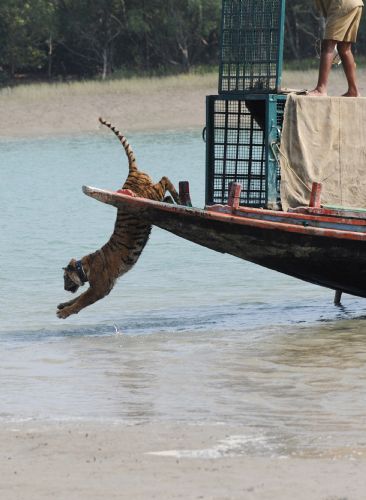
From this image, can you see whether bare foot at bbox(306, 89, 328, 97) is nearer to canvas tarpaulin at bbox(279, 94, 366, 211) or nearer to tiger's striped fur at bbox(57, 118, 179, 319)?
canvas tarpaulin at bbox(279, 94, 366, 211)

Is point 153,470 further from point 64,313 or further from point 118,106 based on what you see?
point 118,106

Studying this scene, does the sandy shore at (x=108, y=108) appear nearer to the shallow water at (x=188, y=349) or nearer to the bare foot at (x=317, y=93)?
the shallow water at (x=188, y=349)

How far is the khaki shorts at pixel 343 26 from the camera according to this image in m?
9.41

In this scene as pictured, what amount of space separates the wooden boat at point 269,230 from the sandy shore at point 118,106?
2471cm

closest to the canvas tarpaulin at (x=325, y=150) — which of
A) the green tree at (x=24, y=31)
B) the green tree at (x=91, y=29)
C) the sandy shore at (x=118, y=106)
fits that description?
the sandy shore at (x=118, y=106)

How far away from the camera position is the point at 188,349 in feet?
30.0

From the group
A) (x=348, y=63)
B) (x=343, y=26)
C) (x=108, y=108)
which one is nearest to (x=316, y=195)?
(x=348, y=63)

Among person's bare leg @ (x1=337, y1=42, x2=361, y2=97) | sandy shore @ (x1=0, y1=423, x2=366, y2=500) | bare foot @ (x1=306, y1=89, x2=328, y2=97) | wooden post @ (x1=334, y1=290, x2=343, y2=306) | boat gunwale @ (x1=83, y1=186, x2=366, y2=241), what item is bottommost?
wooden post @ (x1=334, y1=290, x2=343, y2=306)

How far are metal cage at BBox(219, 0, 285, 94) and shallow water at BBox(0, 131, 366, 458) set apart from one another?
192 cm

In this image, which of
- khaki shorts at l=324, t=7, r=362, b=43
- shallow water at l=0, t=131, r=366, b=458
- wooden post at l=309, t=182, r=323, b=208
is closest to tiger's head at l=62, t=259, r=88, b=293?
shallow water at l=0, t=131, r=366, b=458

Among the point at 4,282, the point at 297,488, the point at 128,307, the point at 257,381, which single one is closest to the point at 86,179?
the point at 4,282

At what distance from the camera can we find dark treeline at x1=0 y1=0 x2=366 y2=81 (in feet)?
158

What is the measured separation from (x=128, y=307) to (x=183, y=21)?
38.0m

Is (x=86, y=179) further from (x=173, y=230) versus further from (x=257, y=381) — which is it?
(x=257, y=381)
